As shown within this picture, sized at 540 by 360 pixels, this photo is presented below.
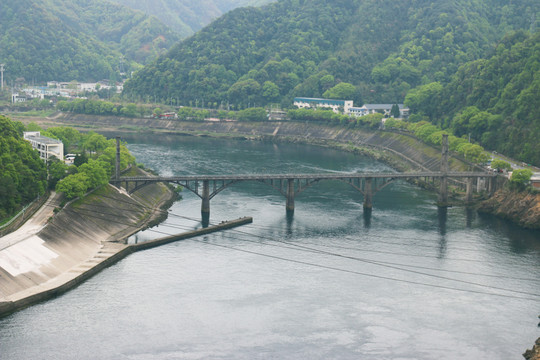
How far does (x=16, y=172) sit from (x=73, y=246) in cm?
1832

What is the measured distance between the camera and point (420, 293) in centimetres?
8675

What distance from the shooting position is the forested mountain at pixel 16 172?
3914 inches

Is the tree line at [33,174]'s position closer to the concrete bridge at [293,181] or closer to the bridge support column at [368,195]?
the concrete bridge at [293,181]

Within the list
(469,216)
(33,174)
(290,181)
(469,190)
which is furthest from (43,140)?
(469,190)

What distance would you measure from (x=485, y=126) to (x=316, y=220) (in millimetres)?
77849

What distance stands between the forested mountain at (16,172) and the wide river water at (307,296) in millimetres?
17903

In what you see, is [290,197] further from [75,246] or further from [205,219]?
[75,246]

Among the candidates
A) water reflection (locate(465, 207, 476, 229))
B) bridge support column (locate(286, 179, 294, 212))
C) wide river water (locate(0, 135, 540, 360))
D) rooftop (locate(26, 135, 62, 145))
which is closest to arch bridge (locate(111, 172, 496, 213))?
bridge support column (locate(286, 179, 294, 212))

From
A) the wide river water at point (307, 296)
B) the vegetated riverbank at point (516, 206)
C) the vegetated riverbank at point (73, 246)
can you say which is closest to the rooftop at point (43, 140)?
the vegetated riverbank at point (73, 246)

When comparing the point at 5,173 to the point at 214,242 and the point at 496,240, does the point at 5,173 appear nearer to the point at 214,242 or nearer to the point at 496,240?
the point at 214,242

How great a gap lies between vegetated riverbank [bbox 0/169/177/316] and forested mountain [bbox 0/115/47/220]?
253 inches

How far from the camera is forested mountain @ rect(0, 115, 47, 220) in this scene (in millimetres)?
99419

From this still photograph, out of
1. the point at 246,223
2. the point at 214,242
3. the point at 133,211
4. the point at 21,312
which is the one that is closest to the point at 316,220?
the point at 246,223

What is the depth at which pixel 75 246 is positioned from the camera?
95.2 m
